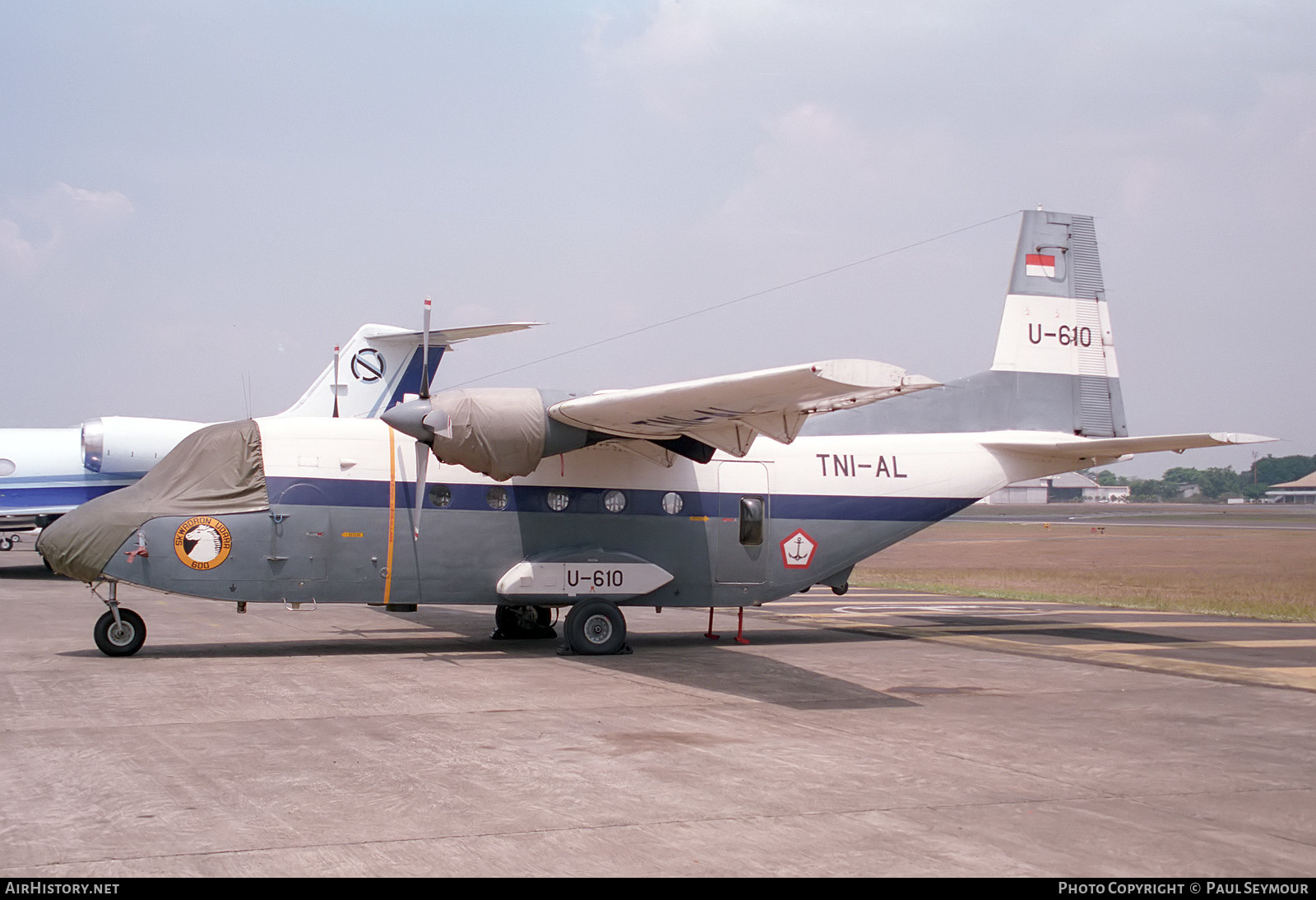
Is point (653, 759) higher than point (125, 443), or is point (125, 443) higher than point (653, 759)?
point (125, 443)

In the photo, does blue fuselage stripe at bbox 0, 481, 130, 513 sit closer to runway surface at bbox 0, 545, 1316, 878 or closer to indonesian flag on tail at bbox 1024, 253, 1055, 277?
runway surface at bbox 0, 545, 1316, 878

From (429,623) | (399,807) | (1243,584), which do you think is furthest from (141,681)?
(1243,584)

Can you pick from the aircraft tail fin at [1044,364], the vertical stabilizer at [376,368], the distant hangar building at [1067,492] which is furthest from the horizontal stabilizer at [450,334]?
the distant hangar building at [1067,492]

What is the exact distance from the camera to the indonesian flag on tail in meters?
17.2

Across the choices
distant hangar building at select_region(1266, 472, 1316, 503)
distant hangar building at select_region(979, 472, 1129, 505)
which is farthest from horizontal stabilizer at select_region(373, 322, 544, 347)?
distant hangar building at select_region(1266, 472, 1316, 503)

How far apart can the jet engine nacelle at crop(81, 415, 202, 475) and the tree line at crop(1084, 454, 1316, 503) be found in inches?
6851

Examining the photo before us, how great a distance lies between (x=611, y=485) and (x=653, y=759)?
671 cm

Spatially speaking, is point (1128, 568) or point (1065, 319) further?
point (1128, 568)

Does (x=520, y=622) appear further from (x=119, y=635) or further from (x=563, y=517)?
(x=119, y=635)

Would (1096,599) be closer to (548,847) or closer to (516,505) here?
(516,505)

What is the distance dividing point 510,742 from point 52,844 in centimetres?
350

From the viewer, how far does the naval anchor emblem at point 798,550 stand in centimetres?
1533

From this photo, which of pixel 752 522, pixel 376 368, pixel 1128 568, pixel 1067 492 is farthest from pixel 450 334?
pixel 1067 492

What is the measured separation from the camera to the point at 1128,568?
33562mm
